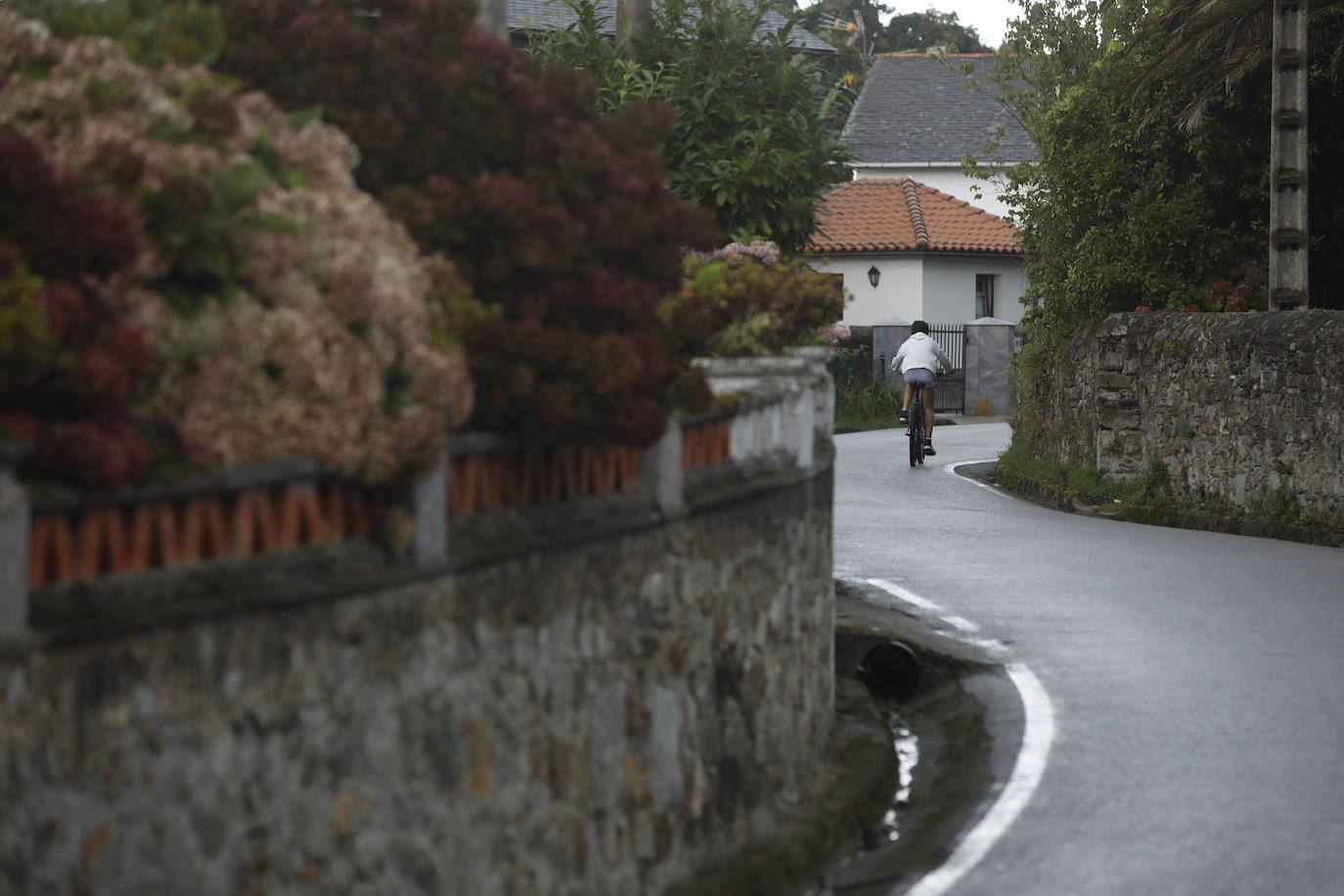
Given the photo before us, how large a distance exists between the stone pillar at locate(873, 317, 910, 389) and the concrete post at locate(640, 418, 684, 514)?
1444 inches

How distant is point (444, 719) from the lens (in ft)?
17.2

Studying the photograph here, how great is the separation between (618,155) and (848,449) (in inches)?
820

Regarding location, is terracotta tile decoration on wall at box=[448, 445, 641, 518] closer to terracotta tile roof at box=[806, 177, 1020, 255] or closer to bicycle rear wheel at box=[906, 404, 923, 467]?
bicycle rear wheel at box=[906, 404, 923, 467]

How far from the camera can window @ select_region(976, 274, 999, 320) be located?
53.2m

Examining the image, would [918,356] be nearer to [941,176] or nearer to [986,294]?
[986,294]

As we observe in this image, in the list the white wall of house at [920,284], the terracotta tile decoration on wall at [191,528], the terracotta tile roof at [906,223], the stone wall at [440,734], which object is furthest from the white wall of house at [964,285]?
the terracotta tile decoration on wall at [191,528]

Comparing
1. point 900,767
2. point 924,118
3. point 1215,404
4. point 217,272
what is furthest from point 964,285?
point 217,272

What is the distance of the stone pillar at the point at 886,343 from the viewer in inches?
1704

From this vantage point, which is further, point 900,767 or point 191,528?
point 900,767

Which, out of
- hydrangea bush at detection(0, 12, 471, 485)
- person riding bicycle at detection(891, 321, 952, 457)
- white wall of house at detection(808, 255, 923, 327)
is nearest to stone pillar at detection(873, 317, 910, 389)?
white wall of house at detection(808, 255, 923, 327)

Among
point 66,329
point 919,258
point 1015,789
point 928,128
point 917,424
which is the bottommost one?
point 1015,789

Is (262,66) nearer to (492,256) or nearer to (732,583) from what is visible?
(492,256)

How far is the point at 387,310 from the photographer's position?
5.23m

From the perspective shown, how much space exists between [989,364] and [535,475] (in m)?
39.5
